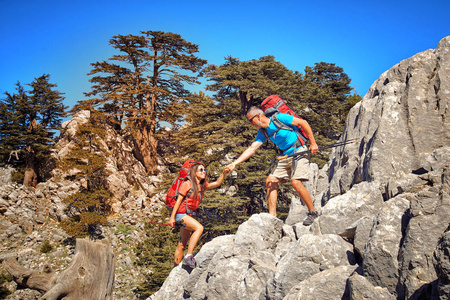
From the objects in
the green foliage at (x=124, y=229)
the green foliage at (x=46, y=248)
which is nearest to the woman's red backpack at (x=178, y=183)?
the green foliage at (x=46, y=248)

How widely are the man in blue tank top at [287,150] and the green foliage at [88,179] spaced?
19.5 m

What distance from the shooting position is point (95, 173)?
26844mm

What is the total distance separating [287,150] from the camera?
7.03 meters

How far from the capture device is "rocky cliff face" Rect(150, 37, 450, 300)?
13.3 feet

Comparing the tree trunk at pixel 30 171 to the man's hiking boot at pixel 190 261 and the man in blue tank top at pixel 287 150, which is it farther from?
the man in blue tank top at pixel 287 150

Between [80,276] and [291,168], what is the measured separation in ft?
14.5

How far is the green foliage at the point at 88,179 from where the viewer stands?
933 inches

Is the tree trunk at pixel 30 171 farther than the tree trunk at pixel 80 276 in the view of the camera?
Yes

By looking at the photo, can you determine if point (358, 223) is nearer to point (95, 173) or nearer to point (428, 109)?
point (428, 109)

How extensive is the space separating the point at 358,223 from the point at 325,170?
5098mm

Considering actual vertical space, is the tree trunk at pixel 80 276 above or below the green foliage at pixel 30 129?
below

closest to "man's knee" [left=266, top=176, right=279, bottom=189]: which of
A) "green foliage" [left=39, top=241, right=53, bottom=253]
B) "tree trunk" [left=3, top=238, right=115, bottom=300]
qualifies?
"tree trunk" [left=3, top=238, right=115, bottom=300]

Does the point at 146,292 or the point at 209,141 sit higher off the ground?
the point at 209,141

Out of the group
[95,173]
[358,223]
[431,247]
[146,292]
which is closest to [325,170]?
[358,223]
